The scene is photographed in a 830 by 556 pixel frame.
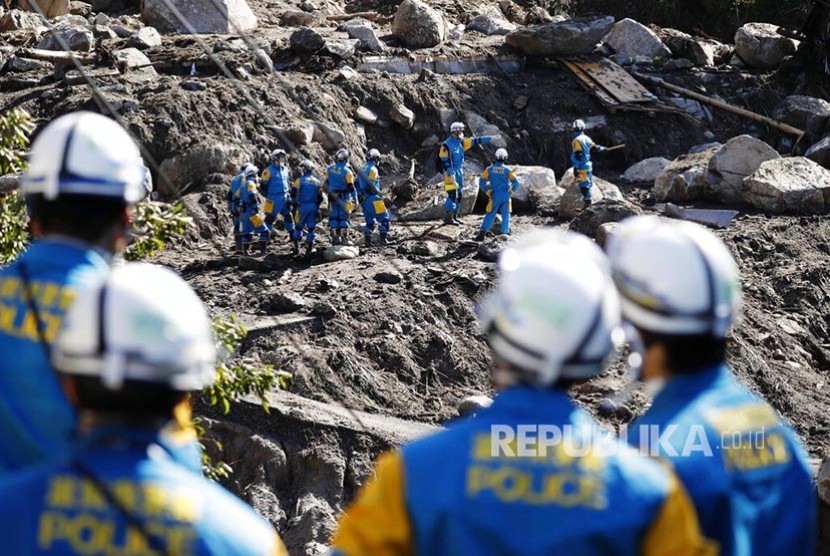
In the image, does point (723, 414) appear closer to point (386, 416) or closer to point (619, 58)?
point (386, 416)

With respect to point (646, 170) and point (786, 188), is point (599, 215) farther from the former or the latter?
point (646, 170)

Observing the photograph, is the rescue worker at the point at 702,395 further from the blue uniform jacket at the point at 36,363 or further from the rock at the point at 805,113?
the rock at the point at 805,113

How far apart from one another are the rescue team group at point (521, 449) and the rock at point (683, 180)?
18437 mm

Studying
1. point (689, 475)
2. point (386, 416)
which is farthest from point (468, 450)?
point (386, 416)

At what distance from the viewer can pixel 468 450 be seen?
286 cm

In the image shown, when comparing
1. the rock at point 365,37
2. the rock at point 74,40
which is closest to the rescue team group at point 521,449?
the rock at point 74,40

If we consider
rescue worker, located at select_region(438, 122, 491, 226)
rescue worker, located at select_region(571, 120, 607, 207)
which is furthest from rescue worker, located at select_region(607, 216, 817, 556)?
rescue worker, located at select_region(571, 120, 607, 207)

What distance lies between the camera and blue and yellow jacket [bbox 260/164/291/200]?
1733 cm

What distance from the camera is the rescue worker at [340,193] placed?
56.7ft

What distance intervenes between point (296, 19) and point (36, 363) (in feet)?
79.6

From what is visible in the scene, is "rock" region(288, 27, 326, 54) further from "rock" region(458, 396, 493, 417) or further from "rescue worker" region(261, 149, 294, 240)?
"rock" region(458, 396, 493, 417)

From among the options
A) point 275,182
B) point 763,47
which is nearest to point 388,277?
point 275,182

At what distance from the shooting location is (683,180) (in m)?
21.4

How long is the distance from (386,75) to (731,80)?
28.1ft
